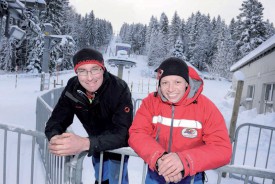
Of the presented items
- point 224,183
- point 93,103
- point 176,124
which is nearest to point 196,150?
point 176,124

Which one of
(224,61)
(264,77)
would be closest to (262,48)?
(264,77)

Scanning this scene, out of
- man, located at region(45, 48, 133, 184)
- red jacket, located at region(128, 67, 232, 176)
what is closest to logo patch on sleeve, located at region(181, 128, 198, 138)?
red jacket, located at region(128, 67, 232, 176)

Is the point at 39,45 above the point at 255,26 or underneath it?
underneath

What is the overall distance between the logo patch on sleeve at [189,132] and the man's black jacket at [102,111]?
1.78 ft

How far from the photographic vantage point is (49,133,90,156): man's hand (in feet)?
6.82

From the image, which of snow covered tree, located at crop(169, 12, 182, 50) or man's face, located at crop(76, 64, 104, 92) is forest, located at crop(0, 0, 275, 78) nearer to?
snow covered tree, located at crop(169, 12, 182, 50)

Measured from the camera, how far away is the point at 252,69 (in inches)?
736

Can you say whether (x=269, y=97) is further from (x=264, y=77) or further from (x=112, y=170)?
(x=112, y=170)

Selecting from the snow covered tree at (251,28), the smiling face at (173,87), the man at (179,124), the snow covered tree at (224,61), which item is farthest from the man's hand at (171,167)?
the snow covered tree at (224,61)

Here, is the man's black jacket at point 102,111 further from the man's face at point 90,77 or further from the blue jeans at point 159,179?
the blue jeans at point 159,179

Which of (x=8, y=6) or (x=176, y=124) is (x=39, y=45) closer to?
(x=8, y=6)

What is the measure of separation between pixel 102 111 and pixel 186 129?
92cm

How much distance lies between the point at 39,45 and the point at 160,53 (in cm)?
4506

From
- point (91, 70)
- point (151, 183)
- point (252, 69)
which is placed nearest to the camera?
point (151, 183)
